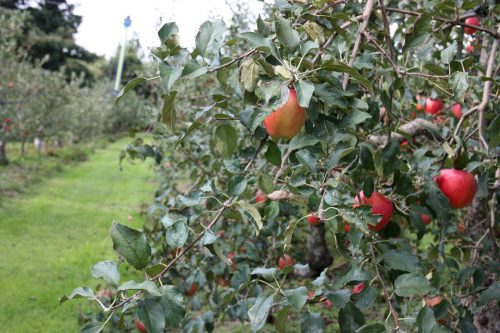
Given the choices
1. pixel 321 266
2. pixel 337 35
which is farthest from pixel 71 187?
pixel 337 35

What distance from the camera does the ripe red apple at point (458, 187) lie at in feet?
3.46

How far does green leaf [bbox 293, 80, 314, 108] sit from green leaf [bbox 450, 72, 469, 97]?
0.35 m

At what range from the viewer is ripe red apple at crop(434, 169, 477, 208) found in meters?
1.05

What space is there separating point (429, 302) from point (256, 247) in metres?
0.73

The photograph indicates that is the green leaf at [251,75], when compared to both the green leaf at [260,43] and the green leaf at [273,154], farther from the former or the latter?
the green leaf at [273,154]

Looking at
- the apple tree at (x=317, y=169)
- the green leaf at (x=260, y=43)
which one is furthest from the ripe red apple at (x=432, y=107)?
the green leaf at (x=260, y=43)

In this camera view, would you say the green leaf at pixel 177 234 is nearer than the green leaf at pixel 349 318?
Yes

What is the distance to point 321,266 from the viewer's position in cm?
362

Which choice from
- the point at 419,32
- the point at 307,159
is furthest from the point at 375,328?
the point at 419,32

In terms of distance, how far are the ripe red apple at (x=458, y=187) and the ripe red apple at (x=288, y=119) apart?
397 millimetres

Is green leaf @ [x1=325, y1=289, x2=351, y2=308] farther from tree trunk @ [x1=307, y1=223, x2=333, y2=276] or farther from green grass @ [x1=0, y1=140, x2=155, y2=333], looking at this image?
tree trunk @ [x1=307, y1=223, x2=333, y2=276]

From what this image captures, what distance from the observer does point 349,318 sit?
0.89 m

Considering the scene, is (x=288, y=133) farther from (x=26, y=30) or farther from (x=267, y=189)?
(x=26, y=30)

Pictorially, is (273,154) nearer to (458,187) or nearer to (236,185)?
(236,185)
